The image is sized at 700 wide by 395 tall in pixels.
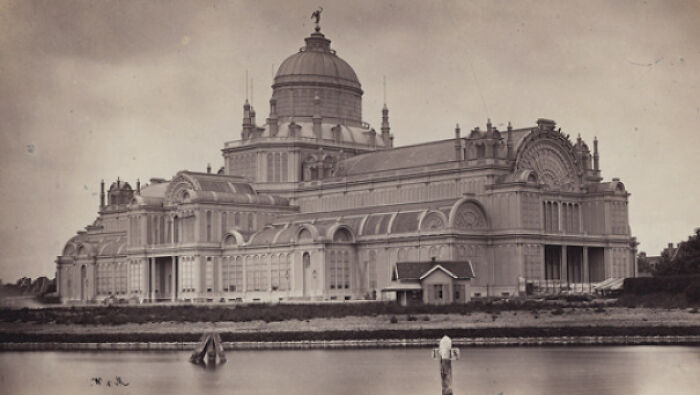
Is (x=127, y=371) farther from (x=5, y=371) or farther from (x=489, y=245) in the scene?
(x=489, y=245)

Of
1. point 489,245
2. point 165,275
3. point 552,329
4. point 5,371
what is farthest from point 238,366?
point 165,275

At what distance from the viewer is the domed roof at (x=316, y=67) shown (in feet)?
533

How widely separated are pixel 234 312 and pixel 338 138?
178 ft

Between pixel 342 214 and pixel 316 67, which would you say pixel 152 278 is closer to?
pixel 342 214

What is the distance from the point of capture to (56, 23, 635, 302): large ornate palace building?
13300cm

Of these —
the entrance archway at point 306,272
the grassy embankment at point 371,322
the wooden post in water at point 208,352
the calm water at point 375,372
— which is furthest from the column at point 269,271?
the wooden post in water at point 208,352

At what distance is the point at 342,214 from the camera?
147250 mm

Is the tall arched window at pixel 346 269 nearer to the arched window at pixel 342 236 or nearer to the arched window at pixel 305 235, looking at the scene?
the arched window at pixel 342 236

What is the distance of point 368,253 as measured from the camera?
138 m

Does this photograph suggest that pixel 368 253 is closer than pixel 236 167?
Yes

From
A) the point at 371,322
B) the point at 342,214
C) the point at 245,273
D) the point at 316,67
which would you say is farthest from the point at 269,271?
the point at 371,322

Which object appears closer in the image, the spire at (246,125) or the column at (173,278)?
the column at (173,278)

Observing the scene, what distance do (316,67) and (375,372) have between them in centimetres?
9395

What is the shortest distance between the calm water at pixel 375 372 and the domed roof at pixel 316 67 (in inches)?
3124
